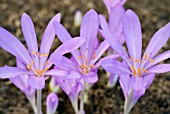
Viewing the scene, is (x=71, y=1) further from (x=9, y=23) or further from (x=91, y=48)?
(x=91, y=48)

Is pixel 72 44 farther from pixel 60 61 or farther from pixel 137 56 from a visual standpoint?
pixel 137 56

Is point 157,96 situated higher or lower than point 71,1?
lower

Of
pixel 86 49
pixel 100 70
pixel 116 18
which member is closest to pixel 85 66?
pixel 86 49

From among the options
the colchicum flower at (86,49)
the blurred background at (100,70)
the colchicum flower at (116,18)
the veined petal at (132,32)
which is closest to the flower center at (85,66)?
the colchicum flower at (86,49)

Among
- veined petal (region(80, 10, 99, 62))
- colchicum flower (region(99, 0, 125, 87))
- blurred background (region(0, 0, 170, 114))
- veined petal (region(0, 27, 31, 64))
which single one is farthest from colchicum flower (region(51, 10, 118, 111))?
blurred background (region(0, 0, 170, 114))

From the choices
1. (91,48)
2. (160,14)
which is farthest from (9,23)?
(91,48)

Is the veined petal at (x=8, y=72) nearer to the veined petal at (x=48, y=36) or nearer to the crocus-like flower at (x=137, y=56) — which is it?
the veined petal at (x=48, y=36)

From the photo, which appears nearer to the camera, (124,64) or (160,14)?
(124,64)
